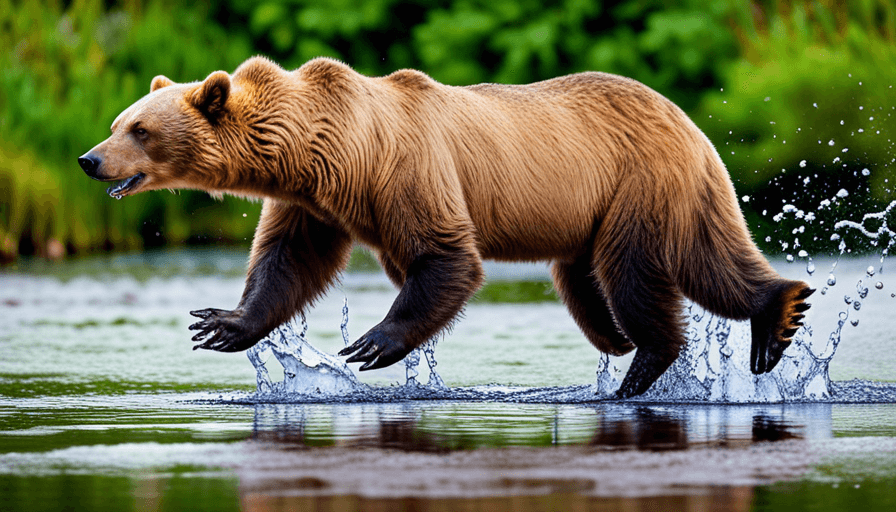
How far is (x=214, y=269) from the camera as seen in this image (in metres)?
14.6

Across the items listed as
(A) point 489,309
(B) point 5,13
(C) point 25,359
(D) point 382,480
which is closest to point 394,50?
(B) point 5,13

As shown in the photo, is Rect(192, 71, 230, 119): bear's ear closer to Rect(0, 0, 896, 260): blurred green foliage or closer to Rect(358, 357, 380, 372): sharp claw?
Rect(358, 357, 380, 372): sharp claw

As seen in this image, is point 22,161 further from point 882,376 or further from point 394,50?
point 882,376

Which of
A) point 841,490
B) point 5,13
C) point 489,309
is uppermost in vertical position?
point 5,13

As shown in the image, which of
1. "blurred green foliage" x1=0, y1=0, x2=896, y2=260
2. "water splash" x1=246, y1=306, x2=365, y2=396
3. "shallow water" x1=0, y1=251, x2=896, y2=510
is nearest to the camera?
"shallow water" x1=0, y1=251, x2=896, y2=510

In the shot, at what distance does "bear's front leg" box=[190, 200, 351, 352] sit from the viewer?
5.87 meters

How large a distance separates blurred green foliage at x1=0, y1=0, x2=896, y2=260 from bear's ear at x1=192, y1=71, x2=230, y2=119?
31.5 ft

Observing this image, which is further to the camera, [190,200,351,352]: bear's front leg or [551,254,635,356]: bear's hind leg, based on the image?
[551,254,635,356]: bear's hind leg

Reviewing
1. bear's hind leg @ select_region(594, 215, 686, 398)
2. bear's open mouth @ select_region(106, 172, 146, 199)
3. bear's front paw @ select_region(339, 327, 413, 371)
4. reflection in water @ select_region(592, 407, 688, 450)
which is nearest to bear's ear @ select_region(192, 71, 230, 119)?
bear's open mouth @ select_region(106, 172, 146, 199)

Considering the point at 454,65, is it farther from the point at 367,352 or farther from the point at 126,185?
the point at 367,352

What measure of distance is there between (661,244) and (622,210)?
0.72 feet

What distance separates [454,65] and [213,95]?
52.9 ft

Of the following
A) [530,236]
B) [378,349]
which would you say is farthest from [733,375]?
[378,349]

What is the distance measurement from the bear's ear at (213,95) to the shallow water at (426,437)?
3.89 feet
